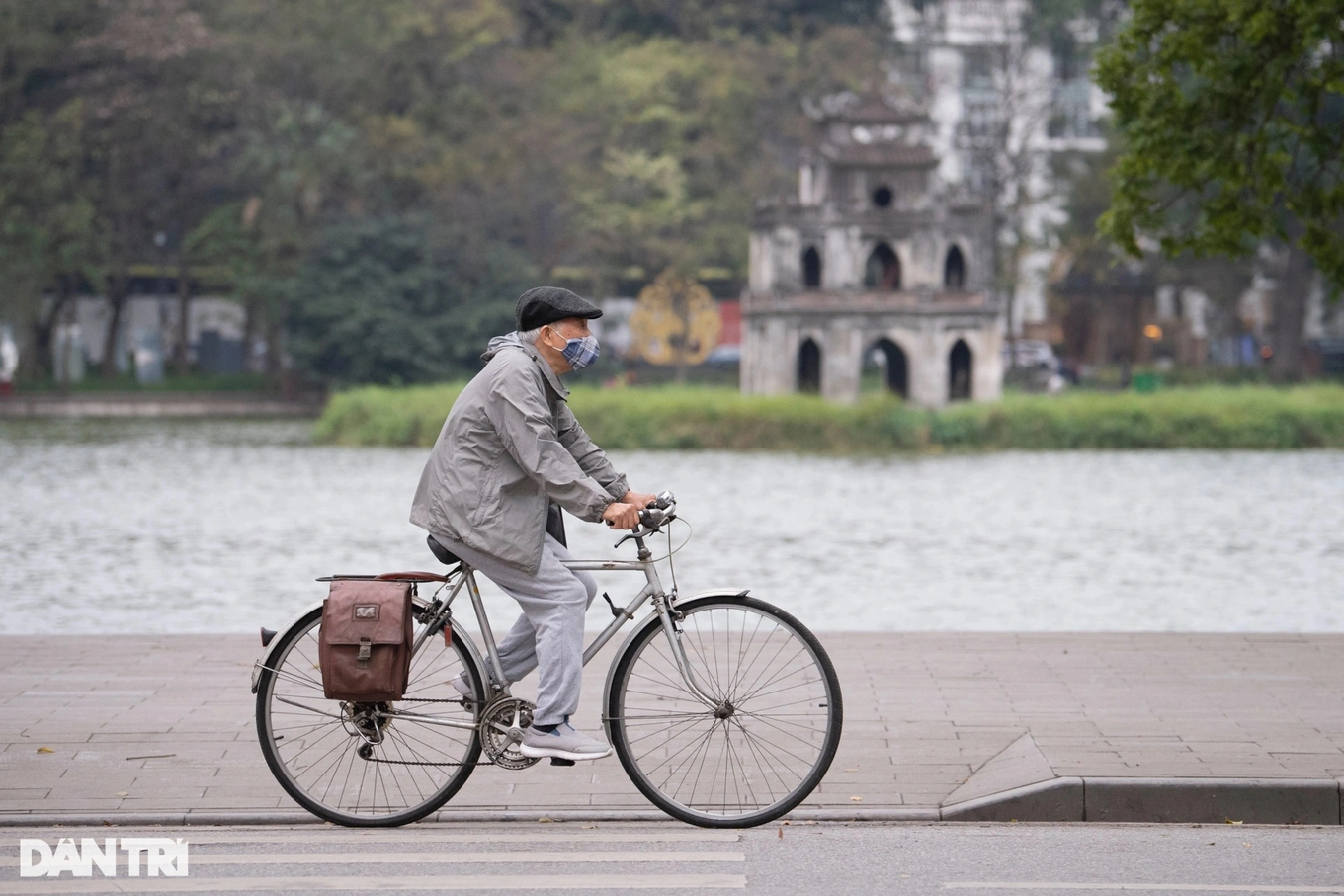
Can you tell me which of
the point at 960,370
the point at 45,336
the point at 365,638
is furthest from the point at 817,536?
the point at 45,336

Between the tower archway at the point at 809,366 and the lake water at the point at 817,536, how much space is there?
10.0m

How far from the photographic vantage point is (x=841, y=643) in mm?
10125

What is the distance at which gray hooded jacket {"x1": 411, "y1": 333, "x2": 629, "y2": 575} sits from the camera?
6.22 meters

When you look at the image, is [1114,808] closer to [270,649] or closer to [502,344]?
[502,344]

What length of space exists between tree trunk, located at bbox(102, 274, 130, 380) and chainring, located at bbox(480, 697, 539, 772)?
5623cm

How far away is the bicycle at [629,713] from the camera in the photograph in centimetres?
631

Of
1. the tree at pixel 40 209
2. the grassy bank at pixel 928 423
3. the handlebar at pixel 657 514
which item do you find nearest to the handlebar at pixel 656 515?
the handlebar at pixel 657 514

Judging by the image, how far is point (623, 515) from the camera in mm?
6176

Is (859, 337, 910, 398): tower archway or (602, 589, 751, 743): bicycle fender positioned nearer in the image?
(602, 589, 751, 743): bicycle fender

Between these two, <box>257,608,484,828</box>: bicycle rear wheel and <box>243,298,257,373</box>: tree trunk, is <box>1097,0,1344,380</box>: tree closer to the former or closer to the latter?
<box>257,608,484,828</box>: bicycle rear wheel

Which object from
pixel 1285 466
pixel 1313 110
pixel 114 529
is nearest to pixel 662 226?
pixel 1285 466

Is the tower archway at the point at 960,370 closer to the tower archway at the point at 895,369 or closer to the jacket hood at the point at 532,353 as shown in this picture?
the tower archway at the point at 895,369

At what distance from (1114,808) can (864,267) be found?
42.6 meters

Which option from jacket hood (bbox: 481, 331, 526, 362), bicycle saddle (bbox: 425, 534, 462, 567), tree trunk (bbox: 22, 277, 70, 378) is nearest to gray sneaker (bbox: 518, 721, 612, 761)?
bicycle saddle (bbox: 425, 534, 462, 567)
